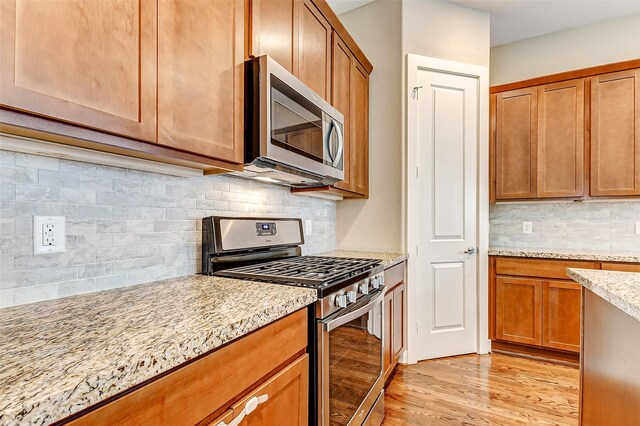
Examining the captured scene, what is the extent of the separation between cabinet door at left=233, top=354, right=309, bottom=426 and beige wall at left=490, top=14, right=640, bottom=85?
3.53 metres

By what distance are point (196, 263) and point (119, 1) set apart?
0.99 m

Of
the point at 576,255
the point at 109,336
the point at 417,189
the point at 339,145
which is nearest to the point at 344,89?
the point at 339,145

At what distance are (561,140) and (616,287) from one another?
2.16 meters

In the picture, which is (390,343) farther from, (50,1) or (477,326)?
(50,1)

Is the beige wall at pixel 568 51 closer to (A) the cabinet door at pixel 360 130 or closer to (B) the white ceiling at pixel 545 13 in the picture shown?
(B) the white ceiling at pixel 545 13

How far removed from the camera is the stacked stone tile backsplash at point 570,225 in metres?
2.88

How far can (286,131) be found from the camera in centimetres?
144

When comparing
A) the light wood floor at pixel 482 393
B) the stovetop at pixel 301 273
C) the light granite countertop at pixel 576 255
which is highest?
the stovetop at pixel 301 273

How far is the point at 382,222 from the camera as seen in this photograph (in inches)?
106

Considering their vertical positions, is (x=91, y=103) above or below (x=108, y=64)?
below

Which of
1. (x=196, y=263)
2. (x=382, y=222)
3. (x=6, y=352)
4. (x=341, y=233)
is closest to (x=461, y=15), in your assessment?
(x=382, y=222)

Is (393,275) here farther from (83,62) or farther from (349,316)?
(83,62)

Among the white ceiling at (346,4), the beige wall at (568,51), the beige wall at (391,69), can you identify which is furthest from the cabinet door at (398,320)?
the beige wall at (568,51)

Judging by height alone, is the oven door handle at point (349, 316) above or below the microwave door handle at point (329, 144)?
below
